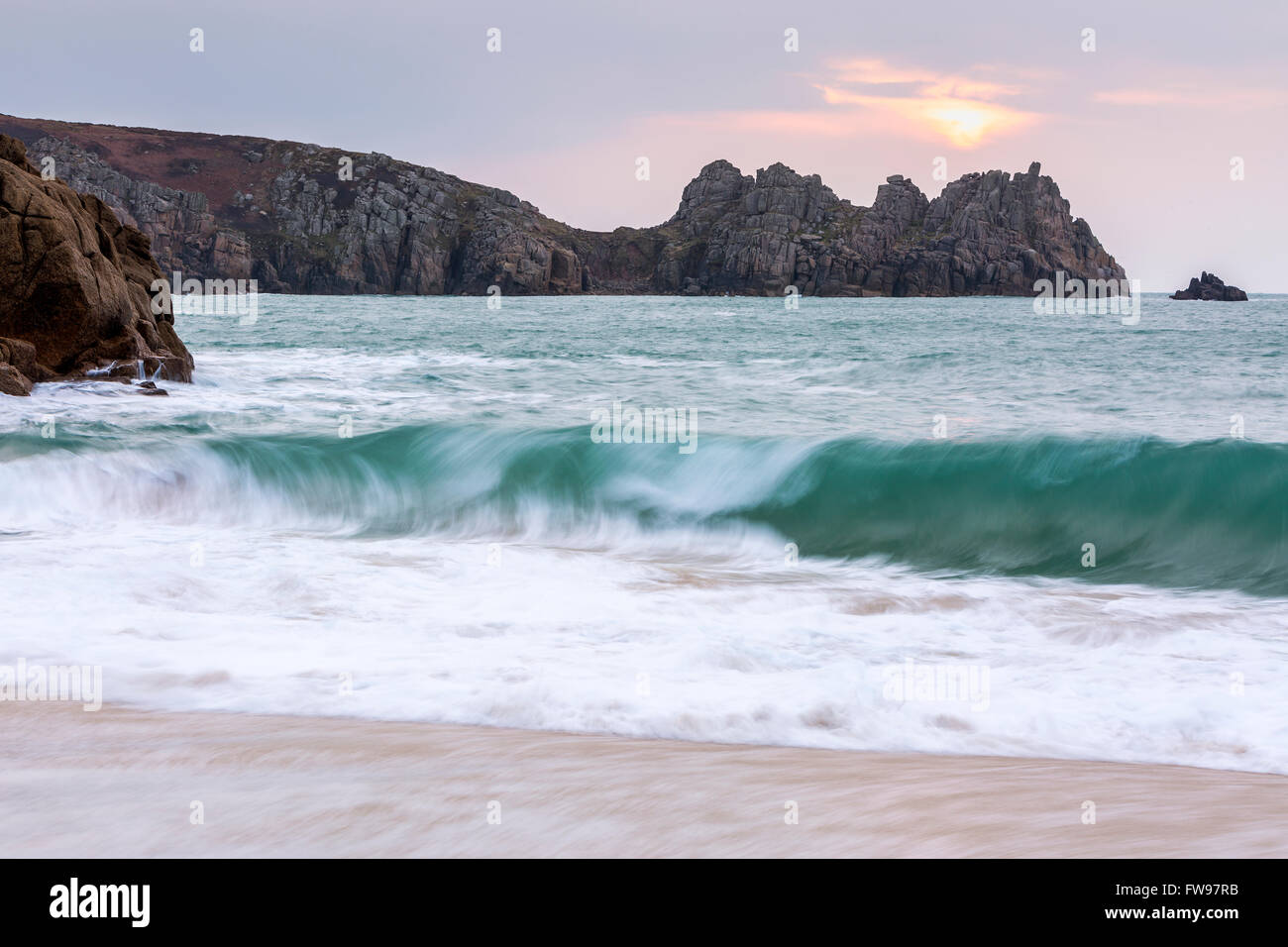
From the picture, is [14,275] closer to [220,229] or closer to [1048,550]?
[1048,550]

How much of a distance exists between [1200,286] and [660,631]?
141 metres

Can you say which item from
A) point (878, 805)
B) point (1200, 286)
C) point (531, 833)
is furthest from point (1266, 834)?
point (1200, 286)

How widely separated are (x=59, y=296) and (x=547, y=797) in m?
14.9

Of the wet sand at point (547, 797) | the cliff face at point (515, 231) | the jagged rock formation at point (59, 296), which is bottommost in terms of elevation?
the wet sand at point (547, 797)

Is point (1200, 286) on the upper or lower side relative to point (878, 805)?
upper

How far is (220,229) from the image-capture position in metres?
144

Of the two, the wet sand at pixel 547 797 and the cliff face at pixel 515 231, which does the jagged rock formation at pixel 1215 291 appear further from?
the wet sand at pixel 547 797

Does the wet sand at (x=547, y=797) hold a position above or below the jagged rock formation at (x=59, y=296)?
below

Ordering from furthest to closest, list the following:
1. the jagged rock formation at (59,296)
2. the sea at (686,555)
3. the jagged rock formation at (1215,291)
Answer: the jagged rock formation at (1215,291) → the jagged rock formation at (59,296) → the sea at (686,555)

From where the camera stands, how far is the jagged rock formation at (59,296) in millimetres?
15188

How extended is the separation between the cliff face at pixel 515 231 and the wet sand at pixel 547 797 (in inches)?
5168

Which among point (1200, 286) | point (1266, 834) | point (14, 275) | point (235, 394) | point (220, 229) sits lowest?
point (1266, 834)

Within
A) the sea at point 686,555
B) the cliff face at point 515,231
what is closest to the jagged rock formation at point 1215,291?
the cliff face at point 515,231

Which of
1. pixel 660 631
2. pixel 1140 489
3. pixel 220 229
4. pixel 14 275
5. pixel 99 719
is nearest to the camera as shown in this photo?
pixel 99 719
